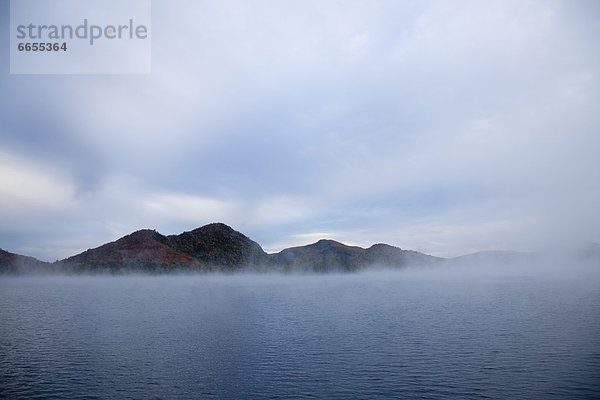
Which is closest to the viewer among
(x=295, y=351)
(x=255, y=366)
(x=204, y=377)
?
(x=204, y=377)

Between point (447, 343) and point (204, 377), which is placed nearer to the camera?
point (204, 377)

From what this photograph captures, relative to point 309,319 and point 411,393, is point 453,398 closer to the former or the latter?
point 411,393

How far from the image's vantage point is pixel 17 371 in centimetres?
4609

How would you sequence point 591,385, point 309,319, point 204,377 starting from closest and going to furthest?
point 591,385 → point 204,377 → point 309,319

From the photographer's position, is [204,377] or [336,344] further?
[336,344]

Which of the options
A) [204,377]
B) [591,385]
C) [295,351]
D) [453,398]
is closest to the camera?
[453,398]

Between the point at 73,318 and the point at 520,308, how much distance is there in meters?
108

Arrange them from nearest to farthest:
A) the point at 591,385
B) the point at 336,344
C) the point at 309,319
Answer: the point at 591,385 < the point at 336,344 < the point at 309,319

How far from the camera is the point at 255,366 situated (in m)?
48.7

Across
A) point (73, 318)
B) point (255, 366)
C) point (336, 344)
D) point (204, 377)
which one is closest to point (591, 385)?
point (336, 344)

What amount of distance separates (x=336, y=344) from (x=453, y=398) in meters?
25.1

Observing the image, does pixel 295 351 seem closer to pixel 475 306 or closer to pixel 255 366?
pixel 255 366

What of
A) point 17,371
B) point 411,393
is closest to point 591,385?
point 411,393

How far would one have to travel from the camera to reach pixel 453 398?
36.4 metres
